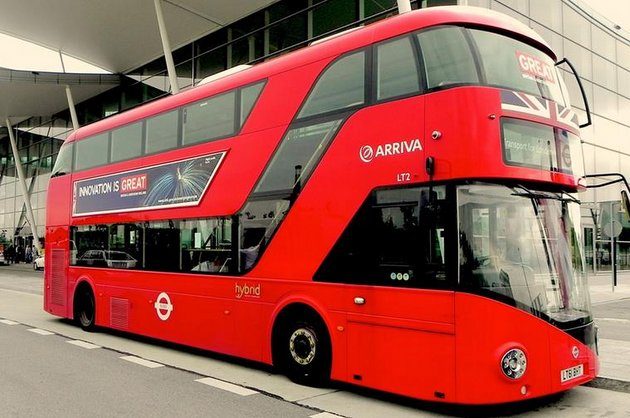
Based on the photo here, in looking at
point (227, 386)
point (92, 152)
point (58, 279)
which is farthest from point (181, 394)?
point (58, 279)

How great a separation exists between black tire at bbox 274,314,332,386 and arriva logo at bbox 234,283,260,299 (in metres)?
0.59

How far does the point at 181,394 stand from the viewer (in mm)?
6305

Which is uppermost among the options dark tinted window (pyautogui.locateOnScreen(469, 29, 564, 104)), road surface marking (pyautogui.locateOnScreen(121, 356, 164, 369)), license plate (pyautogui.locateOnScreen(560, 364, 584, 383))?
dark tinted window (pyautogui.locateOnScreen(469, 29, 564, 104))

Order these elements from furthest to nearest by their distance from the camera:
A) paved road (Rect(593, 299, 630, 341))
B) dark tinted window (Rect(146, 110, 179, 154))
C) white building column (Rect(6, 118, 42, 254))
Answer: white building column (Rect(6, 118, 42, 254)) < paved road (Rect(593, 299, 630, 341)) < dark tinted window (Rect(146, 110, 179, 154))

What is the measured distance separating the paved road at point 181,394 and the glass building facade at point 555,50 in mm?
12358

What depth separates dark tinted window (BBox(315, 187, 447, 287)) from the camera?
5332 millimetres

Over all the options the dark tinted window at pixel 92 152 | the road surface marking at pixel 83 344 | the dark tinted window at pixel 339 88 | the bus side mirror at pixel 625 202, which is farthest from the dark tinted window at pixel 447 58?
the dark tinted window at pixel 92 152

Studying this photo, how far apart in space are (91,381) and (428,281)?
14.1 ft

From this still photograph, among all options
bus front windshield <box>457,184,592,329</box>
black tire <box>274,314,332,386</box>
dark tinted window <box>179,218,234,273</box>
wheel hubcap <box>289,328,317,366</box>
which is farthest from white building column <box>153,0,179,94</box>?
bus front windshield <box>457,184,592,329</box>

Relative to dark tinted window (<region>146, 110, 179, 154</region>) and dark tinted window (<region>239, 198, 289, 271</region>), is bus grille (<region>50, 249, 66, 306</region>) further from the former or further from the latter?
dark tinted window (<region>239, 198, 289, 271</region>)

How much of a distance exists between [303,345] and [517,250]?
2.68m

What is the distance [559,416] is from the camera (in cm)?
549

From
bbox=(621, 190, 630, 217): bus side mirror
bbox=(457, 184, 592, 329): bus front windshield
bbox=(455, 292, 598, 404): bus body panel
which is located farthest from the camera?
bbox=(621, 190, 630, 217): bus side mirror

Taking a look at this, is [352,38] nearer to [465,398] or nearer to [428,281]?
[428,281]
